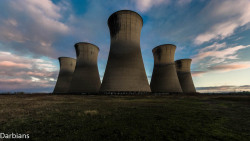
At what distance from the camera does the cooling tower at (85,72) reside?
27.3 metres

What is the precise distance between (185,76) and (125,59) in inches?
1068

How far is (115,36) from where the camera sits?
2181 centimetres

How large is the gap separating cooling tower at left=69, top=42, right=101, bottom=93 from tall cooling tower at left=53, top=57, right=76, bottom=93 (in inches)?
418

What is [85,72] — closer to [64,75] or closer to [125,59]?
[125,59]

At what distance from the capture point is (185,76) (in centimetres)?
3734

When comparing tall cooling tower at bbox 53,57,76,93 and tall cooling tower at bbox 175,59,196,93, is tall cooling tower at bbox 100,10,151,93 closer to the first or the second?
Answer: tall cooling tower at bbox 175,59,196,93

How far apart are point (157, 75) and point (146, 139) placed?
28445 mm

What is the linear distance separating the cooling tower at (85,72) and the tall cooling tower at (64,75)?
1062 centimetres

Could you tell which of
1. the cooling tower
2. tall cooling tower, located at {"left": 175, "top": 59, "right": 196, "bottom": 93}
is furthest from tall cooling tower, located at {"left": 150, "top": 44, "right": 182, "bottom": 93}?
the cooling tower

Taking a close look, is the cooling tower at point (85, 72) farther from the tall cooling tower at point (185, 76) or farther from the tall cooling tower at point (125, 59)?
the tall cooling tower at point (185, 76)

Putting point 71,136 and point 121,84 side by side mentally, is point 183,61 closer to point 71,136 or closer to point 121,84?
point 121,84

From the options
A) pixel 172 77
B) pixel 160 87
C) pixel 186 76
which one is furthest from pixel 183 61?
pixel 160 87

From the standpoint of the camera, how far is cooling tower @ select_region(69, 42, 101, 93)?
2733cm

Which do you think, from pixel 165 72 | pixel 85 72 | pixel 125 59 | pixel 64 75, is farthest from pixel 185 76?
pixel 64 75
